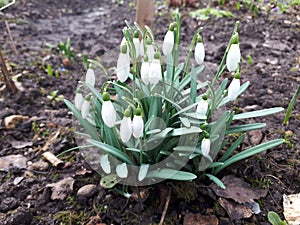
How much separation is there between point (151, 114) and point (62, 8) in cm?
352

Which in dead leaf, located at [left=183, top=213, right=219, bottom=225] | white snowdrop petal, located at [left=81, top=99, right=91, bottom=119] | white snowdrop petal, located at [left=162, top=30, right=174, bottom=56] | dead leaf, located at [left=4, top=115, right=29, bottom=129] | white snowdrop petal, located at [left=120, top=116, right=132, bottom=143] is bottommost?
dead leaf, located at [left=183, top=213, right=219, bottom=225]

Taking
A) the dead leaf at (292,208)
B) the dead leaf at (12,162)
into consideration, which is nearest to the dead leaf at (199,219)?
the dead leaf at (292,208)

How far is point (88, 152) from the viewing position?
165 cm

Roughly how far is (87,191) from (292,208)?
86cm

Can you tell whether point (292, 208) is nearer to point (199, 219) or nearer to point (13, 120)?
point (199, 219)

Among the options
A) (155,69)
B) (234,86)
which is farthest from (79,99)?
(234,86)

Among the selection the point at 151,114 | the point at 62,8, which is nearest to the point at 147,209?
the point at 151,114

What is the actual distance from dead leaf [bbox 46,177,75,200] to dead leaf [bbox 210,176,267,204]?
0.63m

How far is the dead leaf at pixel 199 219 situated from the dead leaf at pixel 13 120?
3.80ft

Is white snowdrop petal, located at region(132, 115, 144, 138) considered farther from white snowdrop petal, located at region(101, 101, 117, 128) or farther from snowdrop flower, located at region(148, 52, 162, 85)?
snowdrop flower, located at region(148, 52, 162, 85)

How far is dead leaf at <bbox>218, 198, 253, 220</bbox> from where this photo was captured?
1.39 metres

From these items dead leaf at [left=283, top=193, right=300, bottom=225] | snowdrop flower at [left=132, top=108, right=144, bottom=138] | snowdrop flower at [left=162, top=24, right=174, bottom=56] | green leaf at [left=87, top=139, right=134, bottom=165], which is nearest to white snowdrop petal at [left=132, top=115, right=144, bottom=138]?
snowdrop flower at [left=132, top=108, right=144, bottom=138]

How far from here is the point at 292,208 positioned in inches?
54.9

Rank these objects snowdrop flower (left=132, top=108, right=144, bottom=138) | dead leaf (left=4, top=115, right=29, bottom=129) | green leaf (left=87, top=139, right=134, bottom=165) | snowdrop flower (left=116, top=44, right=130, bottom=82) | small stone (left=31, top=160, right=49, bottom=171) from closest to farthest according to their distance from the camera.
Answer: snowdrop flower (left=132, top=108, right=144, bottom=138) < snowdrop flower (left=116, top=44, right=130, bottom=82) < green leaf (left=87, top=139, right=134, bottom=165) < small stone (left=31, top=160, right=49, bottom=171) < dead leaf (left=4, top=115, right=29, bottom=129)
